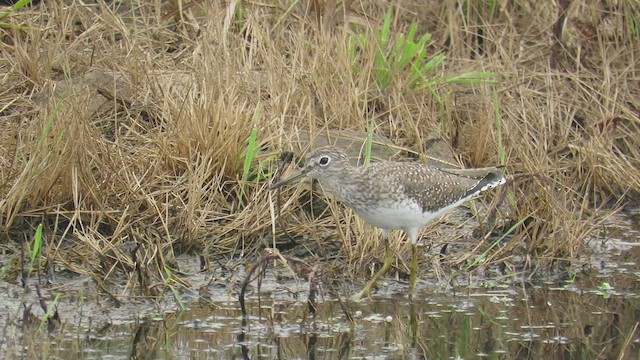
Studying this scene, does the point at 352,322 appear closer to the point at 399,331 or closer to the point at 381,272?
the point at 399,331

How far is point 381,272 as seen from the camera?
765cm

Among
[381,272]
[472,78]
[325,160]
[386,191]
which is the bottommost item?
[381,272]

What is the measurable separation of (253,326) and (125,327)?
73cm

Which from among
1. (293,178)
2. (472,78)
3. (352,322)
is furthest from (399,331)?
(472,78)

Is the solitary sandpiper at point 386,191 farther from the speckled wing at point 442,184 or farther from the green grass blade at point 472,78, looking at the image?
the green grass blade at point 472,78

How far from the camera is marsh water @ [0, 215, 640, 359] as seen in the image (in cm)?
651

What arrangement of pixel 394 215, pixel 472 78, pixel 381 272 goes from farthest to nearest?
pixel 472 78 → pixel 381 272 → pixel 394 215

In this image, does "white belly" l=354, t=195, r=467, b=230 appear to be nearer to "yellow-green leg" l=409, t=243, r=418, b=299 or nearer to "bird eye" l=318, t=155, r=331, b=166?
"yellow-green leg" l=409, t=243, r=418, b=299

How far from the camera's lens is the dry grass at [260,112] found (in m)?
7.88

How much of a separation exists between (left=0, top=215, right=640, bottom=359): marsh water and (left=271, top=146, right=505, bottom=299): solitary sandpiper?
0.45m

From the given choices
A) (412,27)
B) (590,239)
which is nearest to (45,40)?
(412,27)

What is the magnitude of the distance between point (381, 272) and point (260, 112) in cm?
173

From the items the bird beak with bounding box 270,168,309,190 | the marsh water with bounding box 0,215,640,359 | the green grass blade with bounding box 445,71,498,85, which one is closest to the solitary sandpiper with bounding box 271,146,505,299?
the bird beak with bounding box 270,168,309,190

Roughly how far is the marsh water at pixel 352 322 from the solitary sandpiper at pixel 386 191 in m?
0.45
